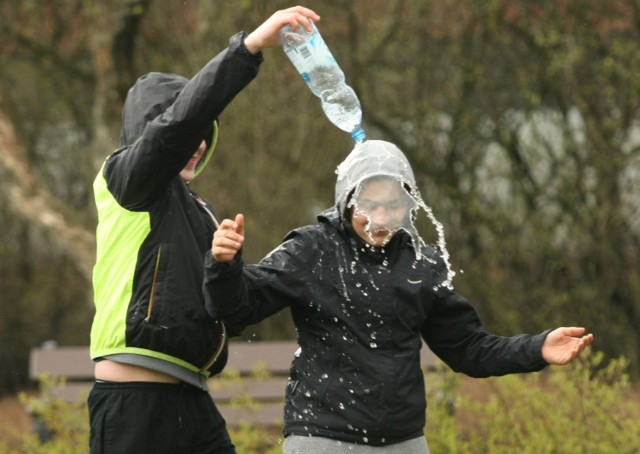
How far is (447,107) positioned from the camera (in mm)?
10195

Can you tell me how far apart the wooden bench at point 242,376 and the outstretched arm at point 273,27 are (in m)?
3.25

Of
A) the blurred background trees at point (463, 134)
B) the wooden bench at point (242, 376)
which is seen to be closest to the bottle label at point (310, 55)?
the wooden bench at point (242, 376)

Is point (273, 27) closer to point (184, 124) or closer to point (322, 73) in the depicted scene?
point (184, 124)

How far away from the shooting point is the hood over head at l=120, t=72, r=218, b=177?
13.4 ft

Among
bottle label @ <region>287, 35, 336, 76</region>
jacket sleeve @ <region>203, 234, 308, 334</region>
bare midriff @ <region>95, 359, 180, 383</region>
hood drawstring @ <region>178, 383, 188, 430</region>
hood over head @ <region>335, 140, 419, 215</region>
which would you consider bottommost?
hood drawstring @ <region>178, 383, 188, 430</region>

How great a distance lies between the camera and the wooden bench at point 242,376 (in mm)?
7107

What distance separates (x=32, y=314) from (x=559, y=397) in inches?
269

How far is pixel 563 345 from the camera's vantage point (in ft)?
13.2

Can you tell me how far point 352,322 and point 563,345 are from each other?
678 mm

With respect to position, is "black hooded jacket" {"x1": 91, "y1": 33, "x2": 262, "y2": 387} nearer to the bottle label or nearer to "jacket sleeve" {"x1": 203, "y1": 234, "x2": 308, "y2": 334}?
"jacket sleeve" {"x1": 203, "y1": 234, "x2": 308, "y2": 334}

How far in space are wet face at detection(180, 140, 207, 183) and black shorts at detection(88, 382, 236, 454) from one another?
0.68 metres

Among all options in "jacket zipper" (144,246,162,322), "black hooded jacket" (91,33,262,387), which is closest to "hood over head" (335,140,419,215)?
"black hooded jacket" (91,33,262,387)

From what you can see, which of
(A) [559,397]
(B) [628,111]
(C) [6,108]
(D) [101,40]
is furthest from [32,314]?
(A) [559,397]

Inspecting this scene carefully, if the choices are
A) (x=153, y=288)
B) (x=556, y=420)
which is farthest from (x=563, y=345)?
(x=556, y=420)
